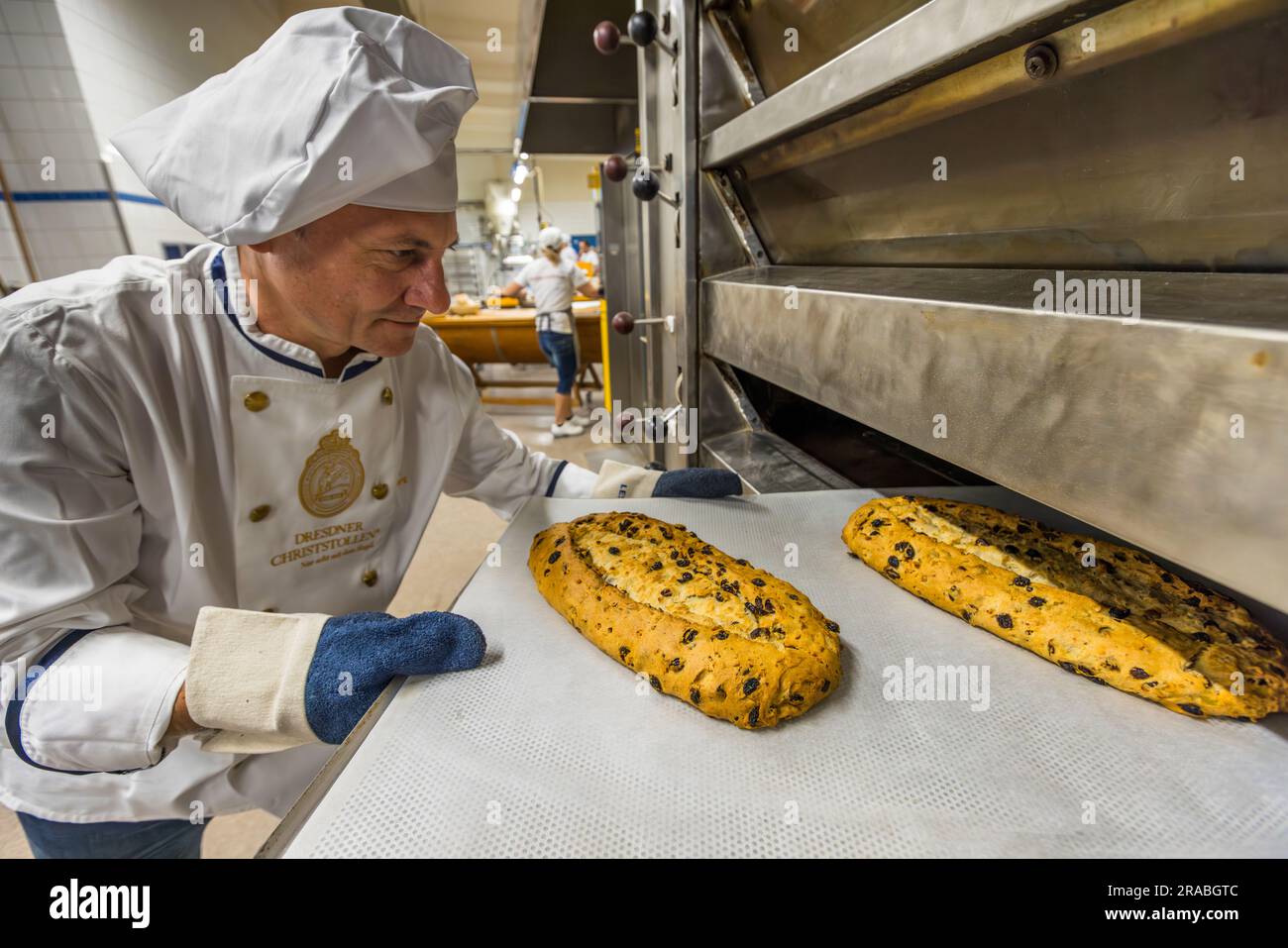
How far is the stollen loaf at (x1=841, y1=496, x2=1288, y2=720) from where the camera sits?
2.22 ft

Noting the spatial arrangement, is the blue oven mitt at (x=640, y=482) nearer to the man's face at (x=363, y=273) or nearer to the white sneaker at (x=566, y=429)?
the man's face at (x=363, y=273)

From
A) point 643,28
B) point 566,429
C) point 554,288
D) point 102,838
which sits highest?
point 643,28

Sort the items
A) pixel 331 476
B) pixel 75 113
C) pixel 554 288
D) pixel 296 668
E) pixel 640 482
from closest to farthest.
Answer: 1. pixel 296 668
2. pixel 331 476
3. pixel 640 482
4. pixel 75 113
5. pixel 554 288

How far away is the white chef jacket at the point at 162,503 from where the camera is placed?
0.74 metres

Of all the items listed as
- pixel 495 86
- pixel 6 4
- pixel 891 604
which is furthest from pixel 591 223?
pixel 891 604

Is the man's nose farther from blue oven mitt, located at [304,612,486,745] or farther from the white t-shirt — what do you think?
the white t-shirt

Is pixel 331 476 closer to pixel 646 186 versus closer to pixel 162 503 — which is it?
pixel 162 503

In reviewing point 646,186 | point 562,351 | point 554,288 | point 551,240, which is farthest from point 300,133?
point 551,240

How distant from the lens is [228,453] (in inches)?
39.4

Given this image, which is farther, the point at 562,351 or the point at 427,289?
the point at 562,351

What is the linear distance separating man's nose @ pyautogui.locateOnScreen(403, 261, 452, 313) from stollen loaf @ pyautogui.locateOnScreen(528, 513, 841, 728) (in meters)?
0.46

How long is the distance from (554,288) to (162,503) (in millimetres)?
4516

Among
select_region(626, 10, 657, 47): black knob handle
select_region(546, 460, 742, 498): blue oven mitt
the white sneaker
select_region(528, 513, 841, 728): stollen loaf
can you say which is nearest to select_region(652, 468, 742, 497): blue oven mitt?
select_region(546, 460, 742, 498): blue oven mitt

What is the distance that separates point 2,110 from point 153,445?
491 centimetres
